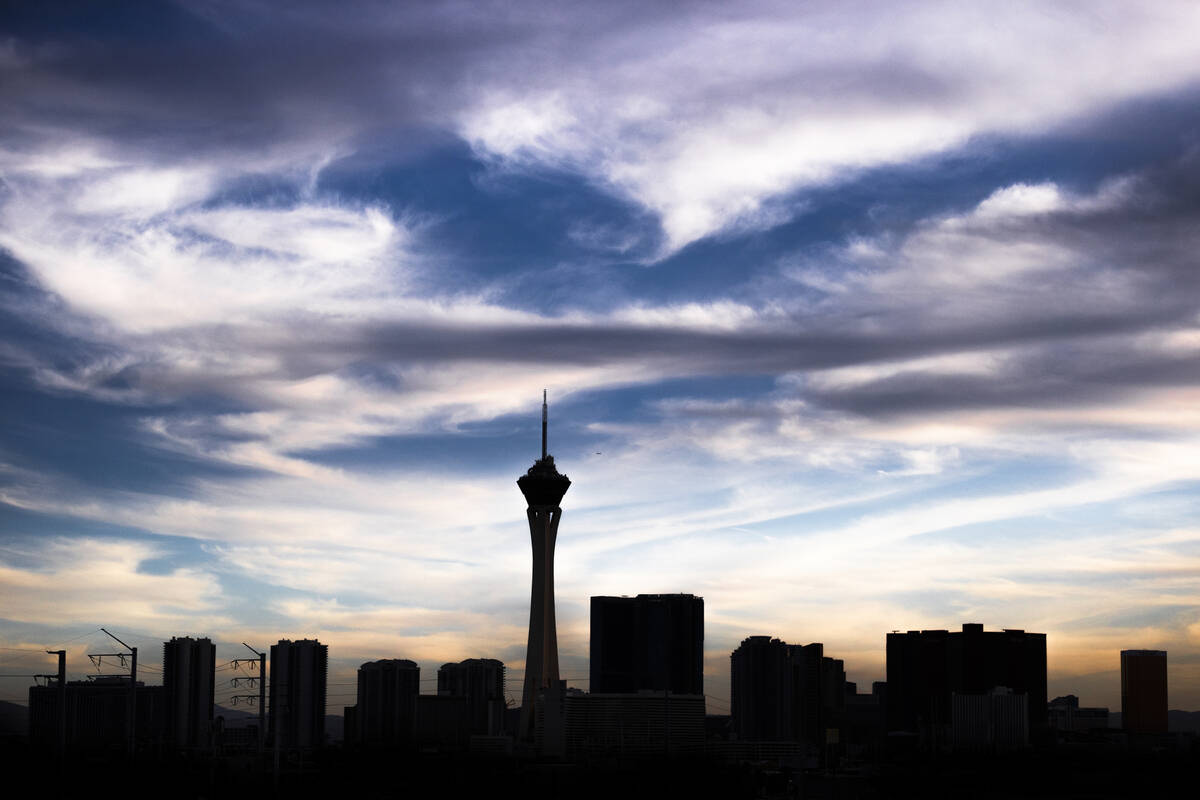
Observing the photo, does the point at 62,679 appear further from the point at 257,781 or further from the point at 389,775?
the point at 389,775

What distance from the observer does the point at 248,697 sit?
632 ft

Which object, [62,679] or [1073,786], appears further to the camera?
[1073,786]

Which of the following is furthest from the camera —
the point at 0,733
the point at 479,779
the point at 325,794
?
the point at 479,779

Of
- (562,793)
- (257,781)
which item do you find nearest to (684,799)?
(562,793)

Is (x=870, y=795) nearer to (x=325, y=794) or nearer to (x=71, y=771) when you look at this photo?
(x=325, y=794)

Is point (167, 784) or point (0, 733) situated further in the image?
point (167, 784)

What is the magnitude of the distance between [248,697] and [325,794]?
31.6 m

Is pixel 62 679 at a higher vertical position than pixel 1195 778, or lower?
higher

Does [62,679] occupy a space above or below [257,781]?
above

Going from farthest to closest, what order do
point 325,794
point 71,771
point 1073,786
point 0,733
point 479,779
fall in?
point 479,779, point 1073,786, point 325,794, point 71,771, point 0,733

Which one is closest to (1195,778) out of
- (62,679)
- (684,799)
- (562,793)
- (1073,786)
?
(1073,786)

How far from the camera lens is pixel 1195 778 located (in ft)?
572

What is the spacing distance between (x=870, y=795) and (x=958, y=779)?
51.9 ft

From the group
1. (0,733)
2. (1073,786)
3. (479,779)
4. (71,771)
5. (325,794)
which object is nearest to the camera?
(0,733)
